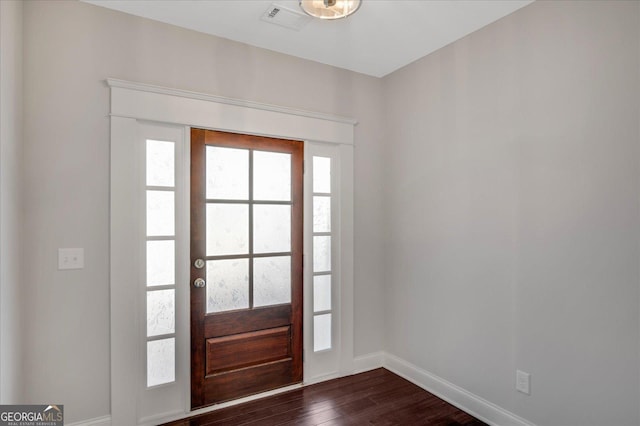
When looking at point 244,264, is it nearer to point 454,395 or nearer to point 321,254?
point 321,254

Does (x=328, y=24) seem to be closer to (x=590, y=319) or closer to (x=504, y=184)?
(x=504, y=184)

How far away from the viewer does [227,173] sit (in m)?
2.64

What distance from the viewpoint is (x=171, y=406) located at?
239 cm

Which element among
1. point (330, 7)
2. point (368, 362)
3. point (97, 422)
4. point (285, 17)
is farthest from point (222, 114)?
point (368, 362)

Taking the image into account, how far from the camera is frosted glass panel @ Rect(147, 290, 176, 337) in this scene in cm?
236

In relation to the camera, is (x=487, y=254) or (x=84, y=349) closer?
(x=84, y=349)

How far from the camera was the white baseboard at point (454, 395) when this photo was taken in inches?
90.4

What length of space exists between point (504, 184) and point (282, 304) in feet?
5.96

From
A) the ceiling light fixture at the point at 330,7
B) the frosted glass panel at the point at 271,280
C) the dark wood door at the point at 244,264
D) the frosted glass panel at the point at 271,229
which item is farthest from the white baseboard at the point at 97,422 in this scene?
the ceiling light fixture at the point at 330,7

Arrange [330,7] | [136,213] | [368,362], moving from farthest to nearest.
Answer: [368,362], [136,213], [330,7]

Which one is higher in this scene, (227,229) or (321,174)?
(321,174)

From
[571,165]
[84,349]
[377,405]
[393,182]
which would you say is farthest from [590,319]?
[84,349]

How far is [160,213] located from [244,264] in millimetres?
697

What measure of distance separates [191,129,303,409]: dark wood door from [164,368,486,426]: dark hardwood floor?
0.50ft
